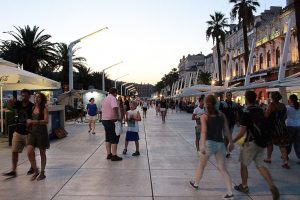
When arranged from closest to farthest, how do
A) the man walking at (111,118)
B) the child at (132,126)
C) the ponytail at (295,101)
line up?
the ponytail at (295,101) → the man walking at (111,118) → the child at (132,126)

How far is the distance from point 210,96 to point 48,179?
3438 millimetres

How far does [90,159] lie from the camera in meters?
10.5

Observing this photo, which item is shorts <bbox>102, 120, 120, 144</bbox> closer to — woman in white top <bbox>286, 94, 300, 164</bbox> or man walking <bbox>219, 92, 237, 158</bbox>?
man walking <bbox>219, 92, 237, 158</bbox>

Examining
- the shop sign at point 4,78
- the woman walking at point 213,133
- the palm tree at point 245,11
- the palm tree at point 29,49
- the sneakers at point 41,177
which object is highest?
the palm tree at point 245,11

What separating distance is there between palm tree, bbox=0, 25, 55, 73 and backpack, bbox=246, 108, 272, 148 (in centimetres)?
2723

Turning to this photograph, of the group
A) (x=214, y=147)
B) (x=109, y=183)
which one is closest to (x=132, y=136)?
(x=109, y=183)

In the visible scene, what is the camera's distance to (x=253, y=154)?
660 cm

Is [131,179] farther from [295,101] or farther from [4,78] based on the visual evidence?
[4,78]

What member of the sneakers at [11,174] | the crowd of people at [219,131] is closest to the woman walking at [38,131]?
the crowd of people at [219,131]

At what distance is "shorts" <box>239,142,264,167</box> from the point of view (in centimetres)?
656

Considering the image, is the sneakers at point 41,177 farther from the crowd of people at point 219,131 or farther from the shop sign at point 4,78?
the shop sign at point 4,78

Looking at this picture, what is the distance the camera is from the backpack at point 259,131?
6570 mm

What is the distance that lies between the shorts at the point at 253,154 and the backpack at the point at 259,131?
70 mm

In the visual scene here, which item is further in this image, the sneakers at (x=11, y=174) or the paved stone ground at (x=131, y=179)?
the sneakers at (x=11, y=174)
